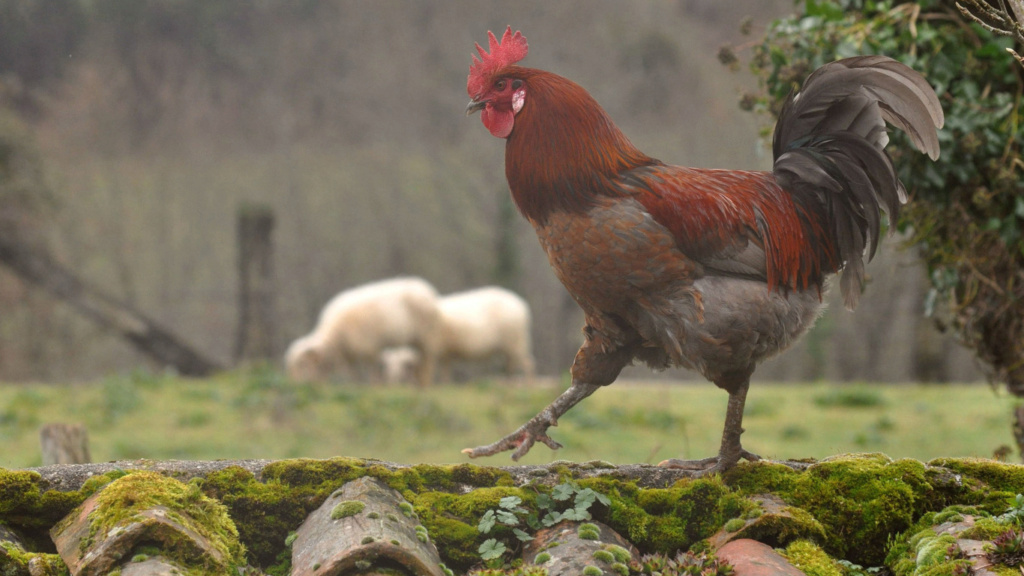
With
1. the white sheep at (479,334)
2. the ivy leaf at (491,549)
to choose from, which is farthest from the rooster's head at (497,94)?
the white sheep at (479,334)

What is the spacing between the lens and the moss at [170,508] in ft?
10.6

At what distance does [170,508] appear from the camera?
332 cm

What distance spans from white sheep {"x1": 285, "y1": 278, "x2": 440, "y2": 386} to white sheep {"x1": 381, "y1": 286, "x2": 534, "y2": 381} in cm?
53

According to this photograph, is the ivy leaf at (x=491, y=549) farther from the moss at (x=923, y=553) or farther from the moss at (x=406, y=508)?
the moss at (x=923, y=553)

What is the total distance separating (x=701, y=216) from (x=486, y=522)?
1680 millimetres

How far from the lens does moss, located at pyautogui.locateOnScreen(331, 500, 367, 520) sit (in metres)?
3.44

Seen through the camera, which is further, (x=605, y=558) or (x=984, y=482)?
(x=984, y=482)

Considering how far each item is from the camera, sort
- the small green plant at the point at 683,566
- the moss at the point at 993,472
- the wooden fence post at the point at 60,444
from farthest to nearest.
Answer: the wooden fence post at the point at 60,444, the moss at the point at 993,472, the small green plant at the point at 683,566

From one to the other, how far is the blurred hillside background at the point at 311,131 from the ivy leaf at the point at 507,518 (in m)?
23.6

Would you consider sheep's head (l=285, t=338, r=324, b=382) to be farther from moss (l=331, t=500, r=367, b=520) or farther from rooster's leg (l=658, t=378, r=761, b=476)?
moss (l=331, t=500, r=367, b=520)

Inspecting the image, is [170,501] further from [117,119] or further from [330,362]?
[117,119]

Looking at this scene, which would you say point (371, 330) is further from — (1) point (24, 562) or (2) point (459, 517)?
(1) point (24, 562)

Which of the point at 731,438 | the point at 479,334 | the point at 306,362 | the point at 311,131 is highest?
the point at 311,131

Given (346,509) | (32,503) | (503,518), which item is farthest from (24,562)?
(503,518)
